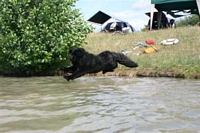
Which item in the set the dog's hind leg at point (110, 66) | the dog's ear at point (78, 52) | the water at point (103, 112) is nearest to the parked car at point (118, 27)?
the dog's ear at point (78, 52)

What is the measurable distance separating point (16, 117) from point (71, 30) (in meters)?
10.6

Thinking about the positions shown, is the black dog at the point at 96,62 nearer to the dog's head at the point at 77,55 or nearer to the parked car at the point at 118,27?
the dog's head at the point at 77,55

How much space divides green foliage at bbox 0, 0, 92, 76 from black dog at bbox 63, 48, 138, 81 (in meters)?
5.80

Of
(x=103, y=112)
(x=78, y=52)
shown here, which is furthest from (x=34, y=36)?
(x=103, y=112)

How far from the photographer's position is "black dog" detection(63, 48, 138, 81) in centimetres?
917

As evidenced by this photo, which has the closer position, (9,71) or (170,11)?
(9,71)

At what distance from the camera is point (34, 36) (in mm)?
15195

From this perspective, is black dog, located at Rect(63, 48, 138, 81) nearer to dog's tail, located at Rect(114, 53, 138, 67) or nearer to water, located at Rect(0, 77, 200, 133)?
dog's tail, located at Rect(114, 53, 138, 67)

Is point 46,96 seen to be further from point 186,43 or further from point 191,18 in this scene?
point 191,18

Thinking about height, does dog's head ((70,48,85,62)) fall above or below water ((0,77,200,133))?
above

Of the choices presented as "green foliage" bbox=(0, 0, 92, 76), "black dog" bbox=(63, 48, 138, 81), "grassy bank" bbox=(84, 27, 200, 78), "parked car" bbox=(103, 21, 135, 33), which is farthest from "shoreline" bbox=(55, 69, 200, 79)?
"parked car" bbox=(103, 21, 135, 33)

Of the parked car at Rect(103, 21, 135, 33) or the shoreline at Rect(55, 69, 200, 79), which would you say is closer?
the shoreline at Rect(55, 69, 200, 79)

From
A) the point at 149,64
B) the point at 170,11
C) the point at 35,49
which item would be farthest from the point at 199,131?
the point at 170,11

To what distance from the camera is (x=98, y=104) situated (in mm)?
7148
